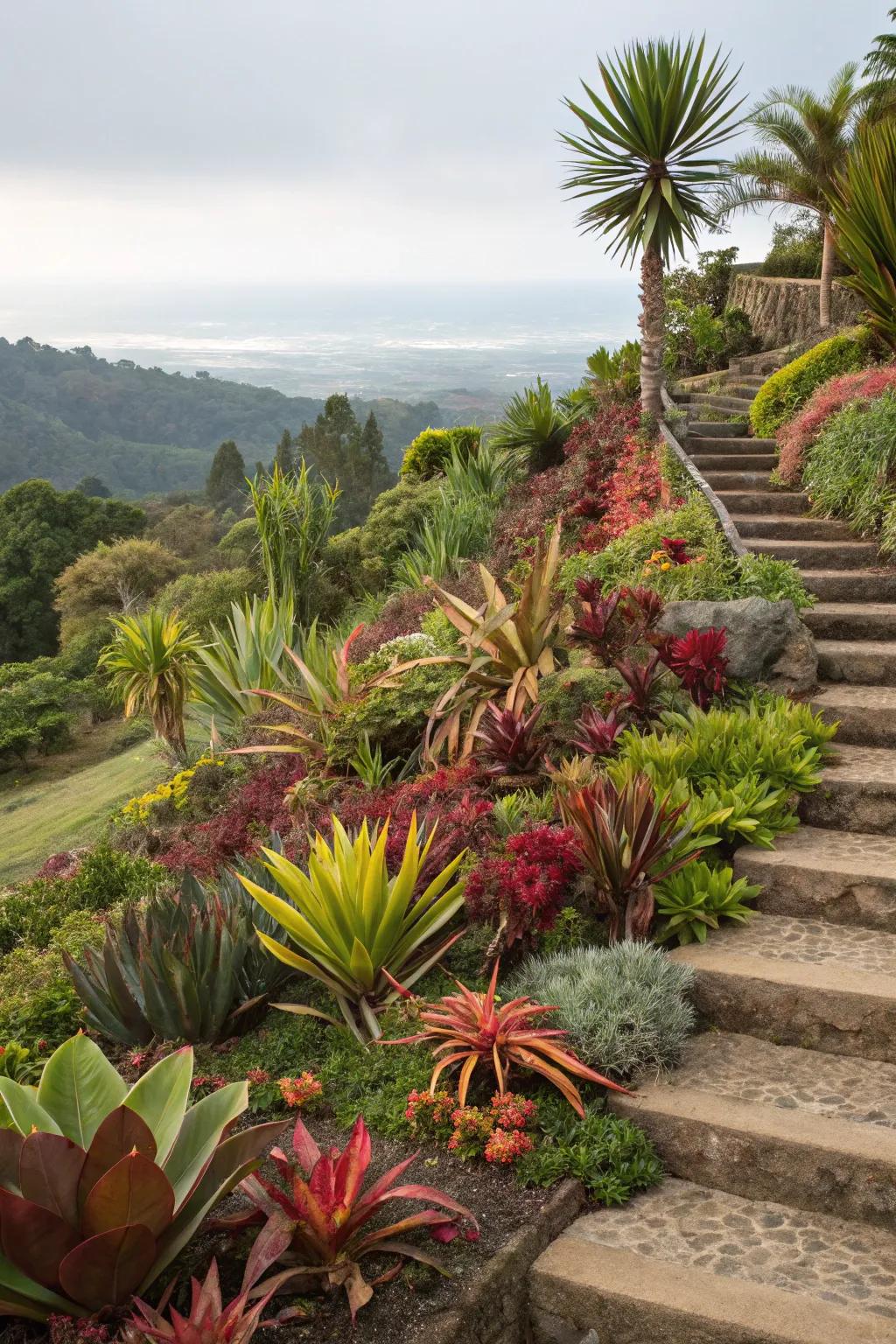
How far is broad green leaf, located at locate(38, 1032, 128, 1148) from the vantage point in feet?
9.32

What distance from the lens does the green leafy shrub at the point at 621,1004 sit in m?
3.65

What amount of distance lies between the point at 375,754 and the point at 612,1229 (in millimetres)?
3807

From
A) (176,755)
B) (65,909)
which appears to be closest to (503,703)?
(65,909)

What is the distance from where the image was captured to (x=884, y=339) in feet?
33.4

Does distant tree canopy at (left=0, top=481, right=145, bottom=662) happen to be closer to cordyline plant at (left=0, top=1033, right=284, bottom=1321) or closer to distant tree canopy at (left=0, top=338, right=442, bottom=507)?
distant tree canopy at (left=0, top=338, right=442, bottom=507)

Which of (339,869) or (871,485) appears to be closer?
(339,869)

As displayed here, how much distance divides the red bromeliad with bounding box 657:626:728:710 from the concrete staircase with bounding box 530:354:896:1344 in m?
0.79

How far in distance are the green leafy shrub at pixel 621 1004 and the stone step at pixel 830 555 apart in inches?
179

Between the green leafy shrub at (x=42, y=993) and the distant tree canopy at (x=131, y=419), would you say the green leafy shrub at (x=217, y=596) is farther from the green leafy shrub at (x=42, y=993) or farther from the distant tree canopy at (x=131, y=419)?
the distant tree canopy at (x=131, y=419)

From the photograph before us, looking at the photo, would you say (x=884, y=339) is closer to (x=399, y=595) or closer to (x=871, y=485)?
(x=871, y=485)

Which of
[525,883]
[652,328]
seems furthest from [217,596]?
[525,883]

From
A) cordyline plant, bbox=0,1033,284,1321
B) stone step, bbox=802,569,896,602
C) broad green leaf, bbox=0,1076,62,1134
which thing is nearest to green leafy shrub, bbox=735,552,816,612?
stone step, bbox=802,569,896,602

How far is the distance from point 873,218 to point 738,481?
253 cm

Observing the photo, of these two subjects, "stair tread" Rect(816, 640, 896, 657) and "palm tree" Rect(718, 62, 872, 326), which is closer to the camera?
"stair tread" Rect(816, 640, 896, 657)
